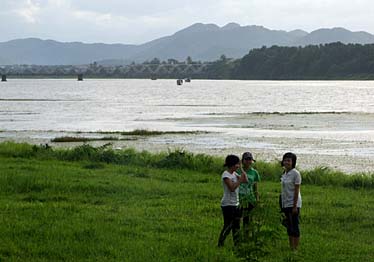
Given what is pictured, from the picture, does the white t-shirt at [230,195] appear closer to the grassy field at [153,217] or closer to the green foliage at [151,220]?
the grassy field at [153,217]

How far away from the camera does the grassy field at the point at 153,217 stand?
406 inches

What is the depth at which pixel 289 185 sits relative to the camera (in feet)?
34.6

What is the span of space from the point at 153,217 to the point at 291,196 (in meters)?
3.79

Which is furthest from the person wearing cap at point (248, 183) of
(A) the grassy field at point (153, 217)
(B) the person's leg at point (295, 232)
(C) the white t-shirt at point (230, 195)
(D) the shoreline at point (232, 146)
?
(D) the shoreline at point (232, 146)

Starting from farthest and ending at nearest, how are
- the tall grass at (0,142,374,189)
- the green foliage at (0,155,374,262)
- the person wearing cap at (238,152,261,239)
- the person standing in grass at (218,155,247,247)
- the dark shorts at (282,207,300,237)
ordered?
the tall grass at (0,142,374,189)
the person wearing cap at (238,152,261,239)
the dark shorts at (282,207,300,237)
the person standing in grass at (218,155,247,247)
the green foliage at (0,155,374,262)

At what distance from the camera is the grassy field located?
10305 millimetres

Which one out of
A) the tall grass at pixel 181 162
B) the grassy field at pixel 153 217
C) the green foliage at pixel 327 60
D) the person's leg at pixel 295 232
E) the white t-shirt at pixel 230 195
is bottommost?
the tall grass at pixel 181 162

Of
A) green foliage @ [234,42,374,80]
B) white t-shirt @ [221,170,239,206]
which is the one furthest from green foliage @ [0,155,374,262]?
green foliage @ [234,42,374,80]

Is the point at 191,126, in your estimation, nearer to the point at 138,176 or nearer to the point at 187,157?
the point at 187,157

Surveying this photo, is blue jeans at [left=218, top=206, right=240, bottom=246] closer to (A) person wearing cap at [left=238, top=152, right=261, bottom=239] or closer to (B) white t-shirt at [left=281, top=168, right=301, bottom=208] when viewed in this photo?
(A) person wearing cap at [left=238, top=152, right=261, bottom=239]

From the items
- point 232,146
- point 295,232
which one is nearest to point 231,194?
point 295,232

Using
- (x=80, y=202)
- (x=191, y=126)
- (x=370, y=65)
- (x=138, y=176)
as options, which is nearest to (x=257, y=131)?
(x=191, y=126)

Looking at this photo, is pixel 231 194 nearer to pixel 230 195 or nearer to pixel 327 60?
pixel 230 195

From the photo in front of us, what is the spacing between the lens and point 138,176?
67.7 ft
